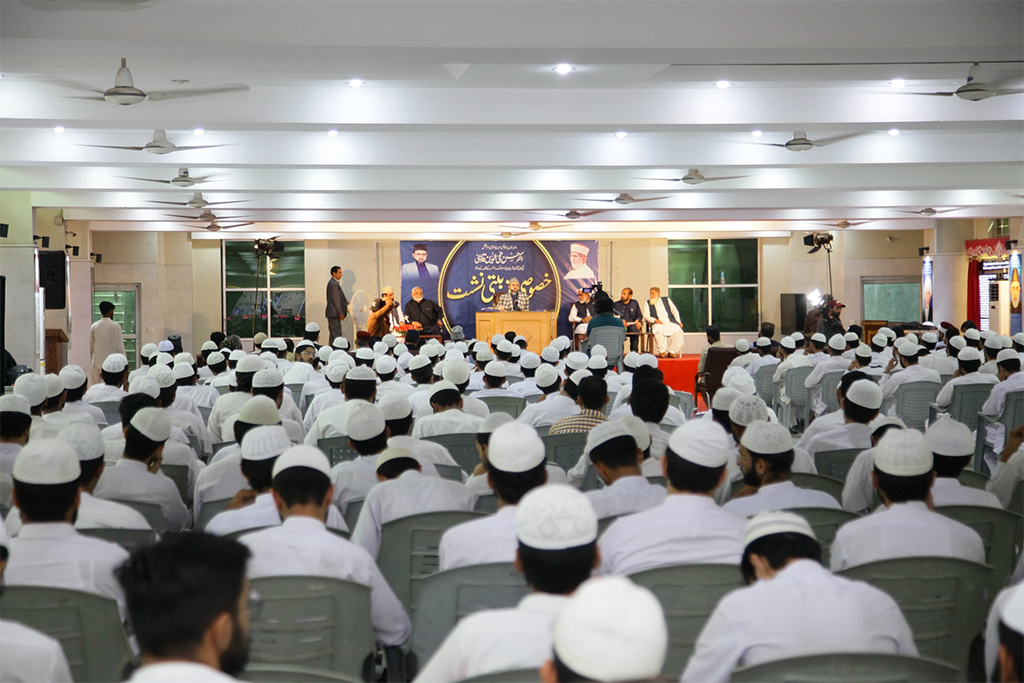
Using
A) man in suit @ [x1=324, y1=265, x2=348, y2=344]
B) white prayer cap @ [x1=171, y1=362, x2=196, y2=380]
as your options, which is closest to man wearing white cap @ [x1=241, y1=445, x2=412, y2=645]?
white prayer cap @ [x1=171, y1=362, x2=196, y2=380]

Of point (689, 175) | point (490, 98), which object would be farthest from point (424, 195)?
point (490, 98)

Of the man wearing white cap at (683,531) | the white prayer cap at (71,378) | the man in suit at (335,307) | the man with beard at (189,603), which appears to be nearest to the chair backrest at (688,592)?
the man wearing white cap at (683,531)

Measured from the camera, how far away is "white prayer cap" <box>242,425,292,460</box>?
372cm

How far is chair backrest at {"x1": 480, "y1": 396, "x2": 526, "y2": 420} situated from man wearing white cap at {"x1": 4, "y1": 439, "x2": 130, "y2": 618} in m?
4.75

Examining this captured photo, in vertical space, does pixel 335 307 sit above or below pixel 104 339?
above

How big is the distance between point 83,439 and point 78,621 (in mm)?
1216

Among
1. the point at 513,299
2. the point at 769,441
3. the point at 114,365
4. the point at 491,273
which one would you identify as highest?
the point at 491,273

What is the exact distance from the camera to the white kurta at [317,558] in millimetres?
2822

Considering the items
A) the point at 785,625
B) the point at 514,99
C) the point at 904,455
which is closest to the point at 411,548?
the point at 785,625

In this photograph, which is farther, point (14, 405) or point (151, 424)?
point (14, 405)

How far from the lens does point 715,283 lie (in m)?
23.9

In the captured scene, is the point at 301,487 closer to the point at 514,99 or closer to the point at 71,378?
the point at 71,378

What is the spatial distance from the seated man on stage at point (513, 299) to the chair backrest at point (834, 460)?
17.4 m

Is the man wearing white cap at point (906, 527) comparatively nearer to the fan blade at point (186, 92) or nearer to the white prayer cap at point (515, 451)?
the white prayer cap at point (515, 451)
